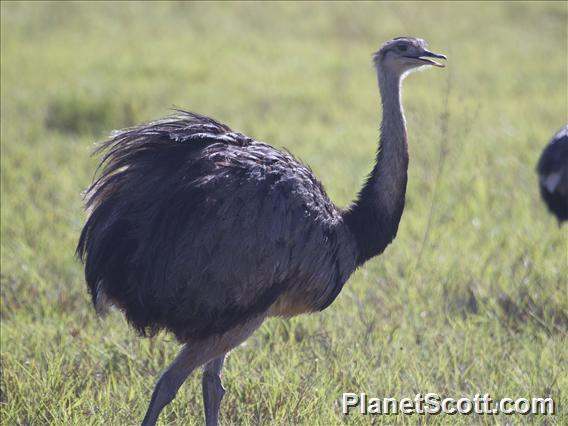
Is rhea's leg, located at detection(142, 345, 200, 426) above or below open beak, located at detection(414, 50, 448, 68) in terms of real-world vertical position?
below

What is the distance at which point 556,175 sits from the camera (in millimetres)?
6016

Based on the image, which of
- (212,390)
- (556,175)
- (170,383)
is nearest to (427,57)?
(212,390)

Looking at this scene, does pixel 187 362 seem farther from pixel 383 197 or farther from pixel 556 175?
pixel 556 175

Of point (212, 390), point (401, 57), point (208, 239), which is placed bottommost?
point (212, 390)

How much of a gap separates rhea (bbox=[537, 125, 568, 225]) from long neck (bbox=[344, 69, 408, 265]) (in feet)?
7.20

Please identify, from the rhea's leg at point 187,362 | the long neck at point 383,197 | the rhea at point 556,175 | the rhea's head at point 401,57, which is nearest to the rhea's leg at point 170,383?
the rhea's leg at point 187,362

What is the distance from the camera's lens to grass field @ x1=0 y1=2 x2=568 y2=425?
4195mm

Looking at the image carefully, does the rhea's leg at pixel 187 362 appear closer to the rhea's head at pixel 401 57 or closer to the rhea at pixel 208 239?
the rhea at pixel 208 239

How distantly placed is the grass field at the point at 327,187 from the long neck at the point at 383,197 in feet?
2.02

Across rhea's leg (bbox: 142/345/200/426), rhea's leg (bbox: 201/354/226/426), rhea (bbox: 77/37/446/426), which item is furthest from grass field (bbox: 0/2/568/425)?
rhea (bbox: 77/37/446/426)

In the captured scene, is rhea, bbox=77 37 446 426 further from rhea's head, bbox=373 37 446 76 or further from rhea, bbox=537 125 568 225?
rhea, bbox=537 125 568 225

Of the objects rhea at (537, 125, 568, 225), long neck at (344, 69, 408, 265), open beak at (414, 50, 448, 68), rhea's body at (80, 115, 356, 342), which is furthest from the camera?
rhea at (537, 125, 568, 225)

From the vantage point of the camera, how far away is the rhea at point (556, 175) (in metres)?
5.98

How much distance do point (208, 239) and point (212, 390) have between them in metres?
0.67
